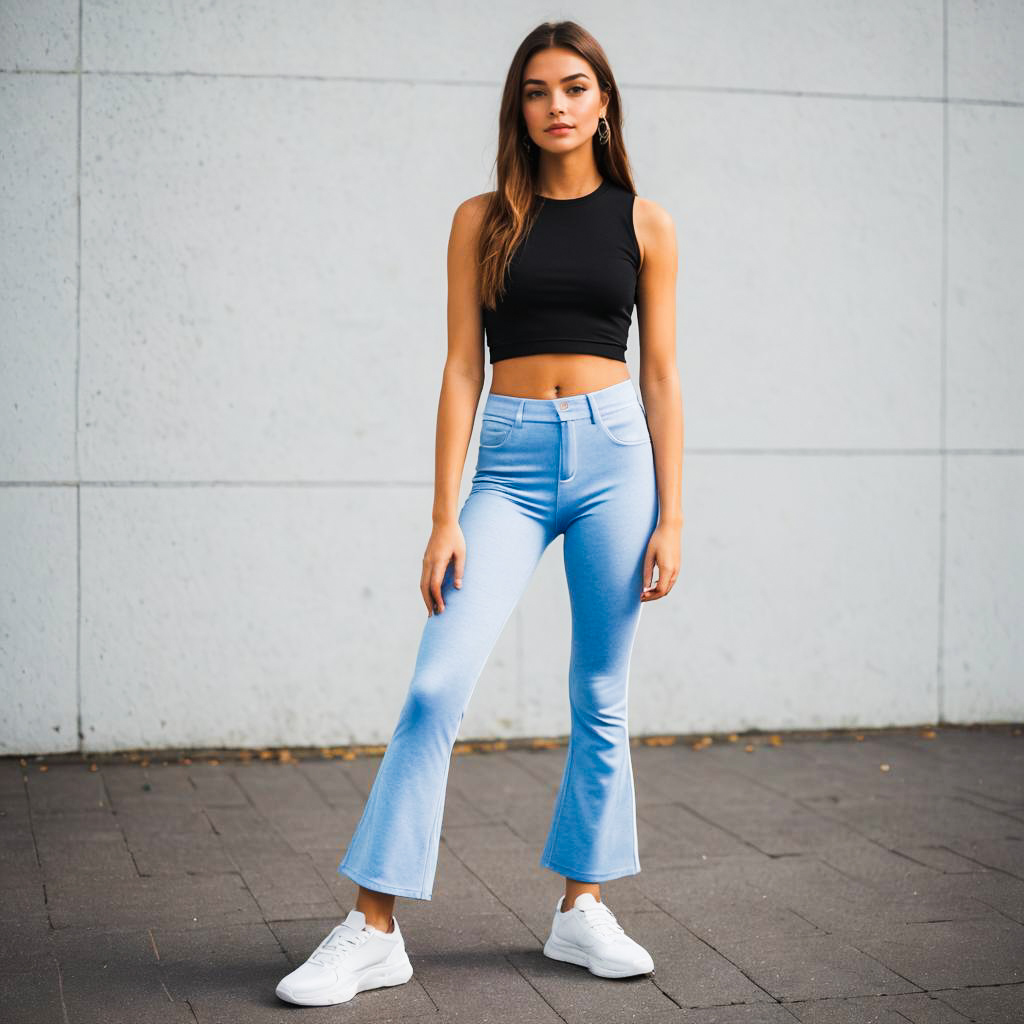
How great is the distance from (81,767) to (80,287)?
1.91 metres

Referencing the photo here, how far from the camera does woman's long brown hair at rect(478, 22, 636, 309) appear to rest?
311 centimetres

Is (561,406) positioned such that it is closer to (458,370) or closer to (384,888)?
(458,370)

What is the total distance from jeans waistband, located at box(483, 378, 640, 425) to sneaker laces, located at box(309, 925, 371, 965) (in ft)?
3.95


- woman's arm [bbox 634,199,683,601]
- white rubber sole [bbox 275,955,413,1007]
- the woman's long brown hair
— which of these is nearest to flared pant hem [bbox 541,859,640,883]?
white rubber sole [bbox 275,955,413,1007]

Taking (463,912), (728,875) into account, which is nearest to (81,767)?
(463,912)

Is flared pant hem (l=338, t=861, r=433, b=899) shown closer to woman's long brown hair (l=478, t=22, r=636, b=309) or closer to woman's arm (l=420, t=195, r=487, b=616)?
woman's arm (l=420, t=195, r=487, b=616)

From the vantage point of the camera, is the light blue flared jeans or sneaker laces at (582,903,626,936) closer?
the light blue flared jeans

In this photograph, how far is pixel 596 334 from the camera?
3154mm

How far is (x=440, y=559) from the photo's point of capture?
3.03 m

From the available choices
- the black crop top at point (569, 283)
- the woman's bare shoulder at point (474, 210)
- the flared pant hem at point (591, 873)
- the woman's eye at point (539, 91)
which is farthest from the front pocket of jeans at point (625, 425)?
the flared pant hem at point (591, 873)

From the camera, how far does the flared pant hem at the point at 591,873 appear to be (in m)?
3.26

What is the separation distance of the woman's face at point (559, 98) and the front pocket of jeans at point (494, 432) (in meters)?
0.65

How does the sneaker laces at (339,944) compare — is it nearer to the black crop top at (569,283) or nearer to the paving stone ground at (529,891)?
the paving stone ground at (529,891)

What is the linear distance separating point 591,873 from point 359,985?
24.0 inches
